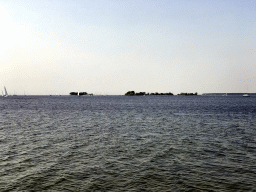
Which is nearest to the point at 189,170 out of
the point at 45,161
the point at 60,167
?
the point at 60,167

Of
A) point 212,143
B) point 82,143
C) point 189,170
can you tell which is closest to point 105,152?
point 82,143

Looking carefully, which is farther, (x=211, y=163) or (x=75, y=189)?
(x=211, y=163)

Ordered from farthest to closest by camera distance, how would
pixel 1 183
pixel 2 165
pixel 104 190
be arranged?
1. pixel 2 165
2. pixel 1 183
3. pixel 104 190

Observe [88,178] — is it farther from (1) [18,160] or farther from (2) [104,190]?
(1) [18,160]

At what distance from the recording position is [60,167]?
18.4 metres

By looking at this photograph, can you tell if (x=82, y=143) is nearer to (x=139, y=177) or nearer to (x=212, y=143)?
(x=139, y=177)

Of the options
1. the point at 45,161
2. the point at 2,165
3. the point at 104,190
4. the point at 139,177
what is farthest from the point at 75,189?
the point at 2,165

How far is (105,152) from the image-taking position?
915 inches

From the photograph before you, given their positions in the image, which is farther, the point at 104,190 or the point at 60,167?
the point at 60,167

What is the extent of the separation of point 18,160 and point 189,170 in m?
14.9

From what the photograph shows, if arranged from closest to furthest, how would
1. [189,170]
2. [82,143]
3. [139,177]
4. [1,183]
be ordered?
[1,183] < [139,177] < [189,170] < [82,143]

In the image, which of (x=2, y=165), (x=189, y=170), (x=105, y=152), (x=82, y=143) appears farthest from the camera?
(x=82, y=143)

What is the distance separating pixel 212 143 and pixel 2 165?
2259 cm


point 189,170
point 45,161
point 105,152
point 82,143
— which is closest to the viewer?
point 189,170
